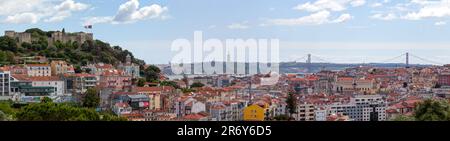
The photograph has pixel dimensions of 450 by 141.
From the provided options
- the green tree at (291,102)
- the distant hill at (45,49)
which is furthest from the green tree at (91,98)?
the distant hill at (45,49)

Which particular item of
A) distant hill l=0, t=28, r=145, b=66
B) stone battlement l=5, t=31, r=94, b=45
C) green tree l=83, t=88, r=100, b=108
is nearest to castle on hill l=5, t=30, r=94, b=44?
stone battlement l=5, t=31, r=94, b=45

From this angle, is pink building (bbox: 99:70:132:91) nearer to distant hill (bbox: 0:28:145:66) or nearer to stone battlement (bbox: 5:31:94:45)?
stone battlement (bbox: 5:31:94:45)

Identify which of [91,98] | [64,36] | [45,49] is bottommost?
[91,98]

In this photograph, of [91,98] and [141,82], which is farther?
[141,82]

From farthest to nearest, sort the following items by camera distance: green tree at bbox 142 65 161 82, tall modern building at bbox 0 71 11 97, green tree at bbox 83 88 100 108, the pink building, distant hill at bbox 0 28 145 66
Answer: distant hill at bbox 0 28 145 66
the pink building
tall modern building at bbox 0 71 11 97
green tree at bbox 83 88 100 108
green tree at bbox 142 65 161 82

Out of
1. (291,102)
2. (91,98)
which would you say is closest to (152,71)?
(291,102)

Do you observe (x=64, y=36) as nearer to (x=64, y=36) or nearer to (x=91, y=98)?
(x=64, y=36)

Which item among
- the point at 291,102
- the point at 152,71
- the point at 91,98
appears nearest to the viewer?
the point at 291,102
